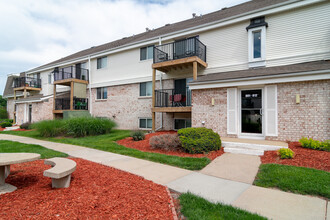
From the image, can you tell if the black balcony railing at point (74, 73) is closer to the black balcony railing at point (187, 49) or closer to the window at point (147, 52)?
the window at point (147, 52)

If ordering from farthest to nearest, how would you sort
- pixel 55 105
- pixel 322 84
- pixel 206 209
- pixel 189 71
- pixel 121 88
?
pixel 55 105 → pixel 121 88 → pixel 189 71 → pixel 322 84 → pixel 206 209

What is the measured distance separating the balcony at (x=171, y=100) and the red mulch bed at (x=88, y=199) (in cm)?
705

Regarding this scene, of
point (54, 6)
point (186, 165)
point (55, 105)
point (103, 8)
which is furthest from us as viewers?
point (55, 105)

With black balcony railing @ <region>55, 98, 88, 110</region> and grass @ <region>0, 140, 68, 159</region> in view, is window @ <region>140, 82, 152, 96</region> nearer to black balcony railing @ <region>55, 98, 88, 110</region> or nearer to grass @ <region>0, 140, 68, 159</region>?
black balcony railing @ <region>55, 98, 88, 110</region>

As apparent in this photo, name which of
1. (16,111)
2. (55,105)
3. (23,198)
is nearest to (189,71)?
(23,198)

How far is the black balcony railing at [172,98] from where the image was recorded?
1109cm

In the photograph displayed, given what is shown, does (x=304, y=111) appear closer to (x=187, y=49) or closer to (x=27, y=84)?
(x=187, y=49)

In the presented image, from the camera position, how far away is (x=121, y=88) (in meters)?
14.8

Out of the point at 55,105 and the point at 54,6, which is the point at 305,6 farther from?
the point at 55,105

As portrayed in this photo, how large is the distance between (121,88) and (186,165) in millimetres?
11020

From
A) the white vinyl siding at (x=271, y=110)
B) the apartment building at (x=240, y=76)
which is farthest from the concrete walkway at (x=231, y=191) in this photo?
the apartment building at (x=240, y=76)

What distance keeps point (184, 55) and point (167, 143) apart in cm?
611

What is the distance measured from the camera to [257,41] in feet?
31.6

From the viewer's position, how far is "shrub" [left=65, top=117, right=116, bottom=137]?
10781mm
